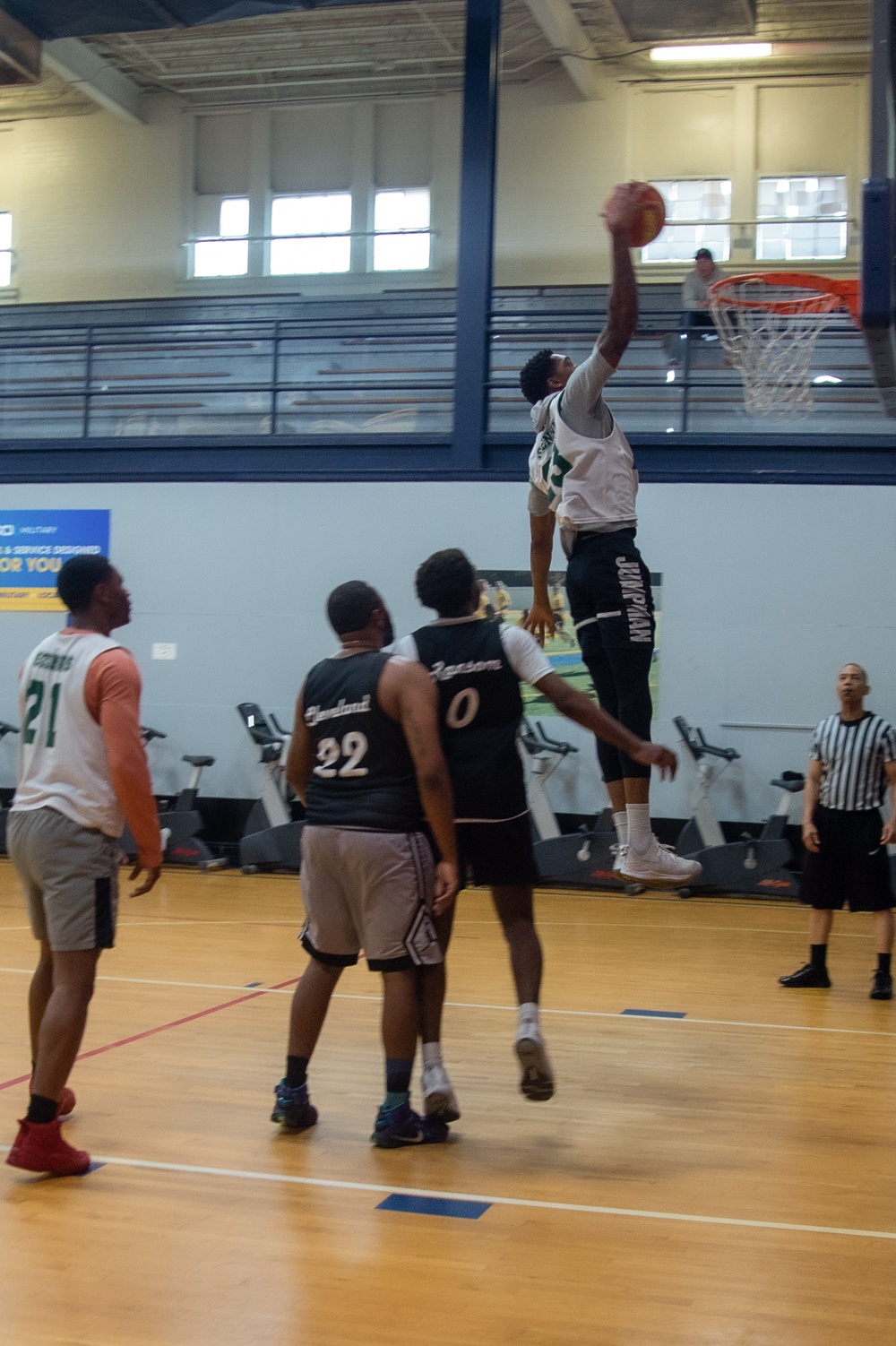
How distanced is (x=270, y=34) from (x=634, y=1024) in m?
13.3

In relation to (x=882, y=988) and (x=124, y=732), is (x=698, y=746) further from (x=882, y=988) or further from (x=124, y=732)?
(x=124, y=732)

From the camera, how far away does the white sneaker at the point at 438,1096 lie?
4508 mm

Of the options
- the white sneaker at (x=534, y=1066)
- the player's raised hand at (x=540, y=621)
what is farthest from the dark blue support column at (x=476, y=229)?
the white sneaker at (x=534, y=1066)

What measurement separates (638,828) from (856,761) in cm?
313

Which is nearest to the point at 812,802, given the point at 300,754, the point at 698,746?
the point at 698,746

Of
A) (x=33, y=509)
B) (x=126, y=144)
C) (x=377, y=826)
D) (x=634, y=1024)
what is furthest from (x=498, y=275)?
(x=377, y=826)

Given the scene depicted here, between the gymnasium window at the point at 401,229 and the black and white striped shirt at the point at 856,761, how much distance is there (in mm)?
10654

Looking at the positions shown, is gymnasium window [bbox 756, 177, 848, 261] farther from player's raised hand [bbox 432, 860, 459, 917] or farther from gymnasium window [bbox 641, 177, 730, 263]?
player's raised hand [bbox 432, 860, 459, 917]

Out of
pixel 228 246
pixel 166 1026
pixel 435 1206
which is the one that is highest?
pixel 228 246

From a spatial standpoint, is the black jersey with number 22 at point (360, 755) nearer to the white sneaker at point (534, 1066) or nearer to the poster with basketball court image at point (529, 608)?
the white sneaker at point (534, 1066)

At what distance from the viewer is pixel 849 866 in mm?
7312

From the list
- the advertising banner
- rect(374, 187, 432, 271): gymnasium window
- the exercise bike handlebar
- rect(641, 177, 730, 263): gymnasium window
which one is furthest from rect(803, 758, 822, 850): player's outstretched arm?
rect(374, 187, 432, 271): gymnasium window

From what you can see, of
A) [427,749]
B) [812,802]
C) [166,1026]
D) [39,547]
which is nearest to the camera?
[427,749]

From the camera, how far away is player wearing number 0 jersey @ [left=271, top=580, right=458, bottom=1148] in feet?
14.4
